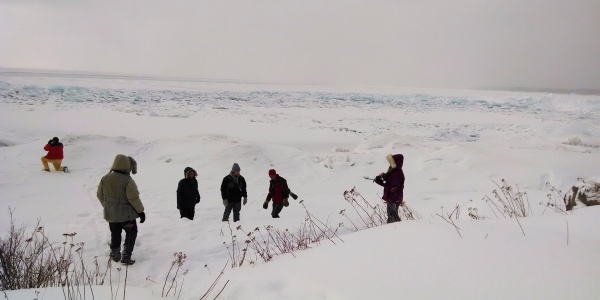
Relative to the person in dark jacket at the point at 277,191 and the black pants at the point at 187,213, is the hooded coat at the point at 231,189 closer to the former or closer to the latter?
the person in dark jacket at the point at 277,191

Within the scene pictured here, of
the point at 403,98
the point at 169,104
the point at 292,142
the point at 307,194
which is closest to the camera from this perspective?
the point at 307,194

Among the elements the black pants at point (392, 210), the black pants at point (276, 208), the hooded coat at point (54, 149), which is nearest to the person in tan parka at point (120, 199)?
the black pants at point (276, 208)

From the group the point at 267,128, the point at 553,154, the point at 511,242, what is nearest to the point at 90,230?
the point at 511,242

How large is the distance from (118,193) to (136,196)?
23 centimetres

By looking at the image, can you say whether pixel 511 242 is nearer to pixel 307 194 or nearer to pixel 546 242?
pixel 546 242

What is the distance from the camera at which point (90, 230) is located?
Result: 6.86 metres

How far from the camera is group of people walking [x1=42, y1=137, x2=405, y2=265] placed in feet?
17.0

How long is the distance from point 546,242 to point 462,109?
43996 mm

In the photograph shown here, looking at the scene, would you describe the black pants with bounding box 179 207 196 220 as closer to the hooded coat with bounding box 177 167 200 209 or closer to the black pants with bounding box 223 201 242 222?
the hooded coat with bounding box 177 167 200 209

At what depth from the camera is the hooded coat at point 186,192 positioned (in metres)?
7.29

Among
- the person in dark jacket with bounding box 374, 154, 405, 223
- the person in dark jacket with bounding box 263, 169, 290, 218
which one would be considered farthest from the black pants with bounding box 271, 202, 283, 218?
the person in dark jacket with bounding box 374, 154, 405, 223

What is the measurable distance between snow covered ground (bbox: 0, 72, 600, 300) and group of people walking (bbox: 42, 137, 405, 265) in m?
0.38

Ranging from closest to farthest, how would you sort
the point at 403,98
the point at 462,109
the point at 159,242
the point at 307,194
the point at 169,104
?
1. the point at 159,242
2. the point at 307,194
3. the point at 169,104
4. the point at 462,109
5. the point at 403,98

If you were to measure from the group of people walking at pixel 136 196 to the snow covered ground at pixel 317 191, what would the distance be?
38 centimetres
